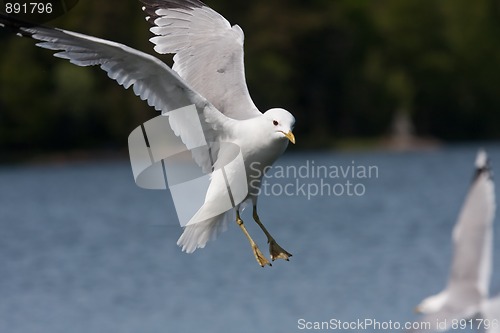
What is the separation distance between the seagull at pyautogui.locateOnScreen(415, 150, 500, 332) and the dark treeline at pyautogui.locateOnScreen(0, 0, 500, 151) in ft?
115

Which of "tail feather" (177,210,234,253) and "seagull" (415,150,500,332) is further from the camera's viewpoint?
"tail feather" (177,210,234,253)

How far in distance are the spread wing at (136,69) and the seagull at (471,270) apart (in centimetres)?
238

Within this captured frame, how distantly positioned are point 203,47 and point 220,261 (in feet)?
38.8

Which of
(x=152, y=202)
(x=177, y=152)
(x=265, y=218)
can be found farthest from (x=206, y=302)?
(x=152, y=202)

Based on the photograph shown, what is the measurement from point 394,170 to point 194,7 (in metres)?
30.1

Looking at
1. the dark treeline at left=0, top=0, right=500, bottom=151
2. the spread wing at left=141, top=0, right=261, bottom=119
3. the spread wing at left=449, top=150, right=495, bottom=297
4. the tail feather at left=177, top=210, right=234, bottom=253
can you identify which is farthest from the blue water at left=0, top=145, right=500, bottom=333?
the dark treeline at left=0, top=0, right=500, bottom=151

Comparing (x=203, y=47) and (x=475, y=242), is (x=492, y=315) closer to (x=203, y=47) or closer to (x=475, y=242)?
(x=475, y=242)

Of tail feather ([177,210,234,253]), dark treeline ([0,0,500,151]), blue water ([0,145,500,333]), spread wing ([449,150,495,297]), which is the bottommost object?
dark treeline ([0,0,500,151])

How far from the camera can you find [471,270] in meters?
6.59

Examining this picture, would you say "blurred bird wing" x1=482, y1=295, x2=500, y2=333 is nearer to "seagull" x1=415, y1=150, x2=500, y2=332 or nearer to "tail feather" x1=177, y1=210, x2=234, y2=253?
"seagull" x1=415, y1=150, x2=500, y2=332

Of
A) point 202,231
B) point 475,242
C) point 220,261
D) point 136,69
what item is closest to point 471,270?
point 475,242

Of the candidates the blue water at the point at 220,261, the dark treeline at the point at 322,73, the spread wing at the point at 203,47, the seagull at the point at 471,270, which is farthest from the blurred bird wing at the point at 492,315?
the dark treeline at the point at 322,73

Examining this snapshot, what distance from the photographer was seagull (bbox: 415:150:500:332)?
6484mm

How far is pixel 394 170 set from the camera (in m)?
39.2
